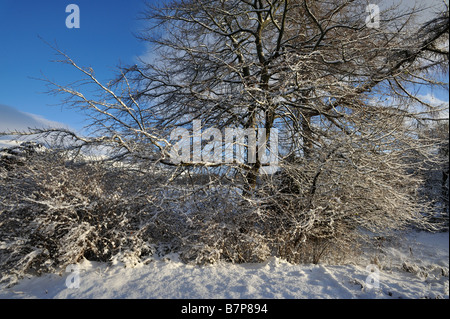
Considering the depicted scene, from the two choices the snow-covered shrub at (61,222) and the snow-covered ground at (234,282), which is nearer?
the snow-covered ground at (234,282)

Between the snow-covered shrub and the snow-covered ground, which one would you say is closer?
the snow-covered ground

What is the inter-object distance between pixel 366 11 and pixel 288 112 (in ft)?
10.7

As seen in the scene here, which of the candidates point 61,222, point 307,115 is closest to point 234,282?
point 61,222

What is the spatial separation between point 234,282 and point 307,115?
503 centimetres

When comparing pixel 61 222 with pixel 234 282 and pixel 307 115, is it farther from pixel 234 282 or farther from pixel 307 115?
pixel 307 115

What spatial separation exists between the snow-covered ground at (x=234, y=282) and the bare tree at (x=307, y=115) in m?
0.73

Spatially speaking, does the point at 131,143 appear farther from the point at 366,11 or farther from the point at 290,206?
the point at 366,11

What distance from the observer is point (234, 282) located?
3.36m

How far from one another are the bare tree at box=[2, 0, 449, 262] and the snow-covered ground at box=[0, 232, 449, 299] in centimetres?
73

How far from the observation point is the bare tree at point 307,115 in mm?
4766

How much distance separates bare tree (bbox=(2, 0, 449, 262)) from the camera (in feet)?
15.6

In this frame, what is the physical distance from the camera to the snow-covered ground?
3.04 m

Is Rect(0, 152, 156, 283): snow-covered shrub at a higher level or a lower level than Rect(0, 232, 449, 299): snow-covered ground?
higher

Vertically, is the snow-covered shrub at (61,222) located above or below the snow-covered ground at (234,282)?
above
